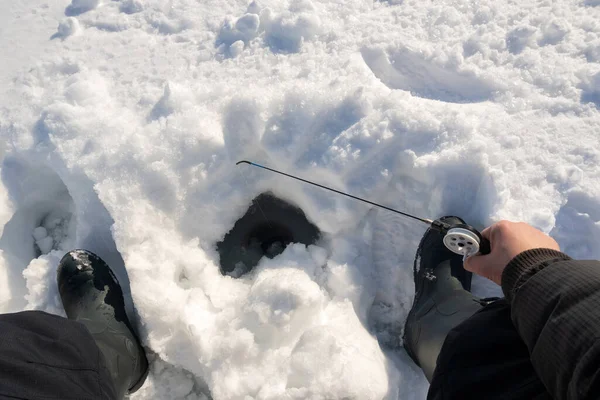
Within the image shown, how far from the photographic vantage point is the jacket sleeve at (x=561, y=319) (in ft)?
2.49

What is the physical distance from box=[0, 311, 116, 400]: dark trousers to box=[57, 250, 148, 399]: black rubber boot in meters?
0.39

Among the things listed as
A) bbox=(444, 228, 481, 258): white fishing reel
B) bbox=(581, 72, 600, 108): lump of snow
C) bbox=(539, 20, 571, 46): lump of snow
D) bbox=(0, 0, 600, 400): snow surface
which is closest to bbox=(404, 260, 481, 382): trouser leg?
bbox=(0, 0, 600, 400): snow surface

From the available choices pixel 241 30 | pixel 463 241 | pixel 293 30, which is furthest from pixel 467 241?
pixel 241 30

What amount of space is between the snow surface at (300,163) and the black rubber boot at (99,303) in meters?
0.08

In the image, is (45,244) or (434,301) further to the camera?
(45,244)

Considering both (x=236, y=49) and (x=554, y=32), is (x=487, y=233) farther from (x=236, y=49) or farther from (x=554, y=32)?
(x=236, y=49)

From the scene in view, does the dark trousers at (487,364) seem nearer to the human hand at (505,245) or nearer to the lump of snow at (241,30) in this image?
the human hand at (505,245)

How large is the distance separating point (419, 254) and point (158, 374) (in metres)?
1.33

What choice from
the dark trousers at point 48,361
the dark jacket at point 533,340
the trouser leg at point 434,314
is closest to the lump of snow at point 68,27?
the dark trousers at point 48,361

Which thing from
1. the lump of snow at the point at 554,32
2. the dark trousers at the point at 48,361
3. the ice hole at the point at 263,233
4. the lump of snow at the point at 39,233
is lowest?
the lump of snow at the point at 39,233

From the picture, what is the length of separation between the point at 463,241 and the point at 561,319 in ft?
1.36

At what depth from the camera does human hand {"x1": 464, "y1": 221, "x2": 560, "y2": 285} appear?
1113 mm

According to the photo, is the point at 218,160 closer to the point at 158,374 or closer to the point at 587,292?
the point at 158,374

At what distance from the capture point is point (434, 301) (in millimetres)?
1789
